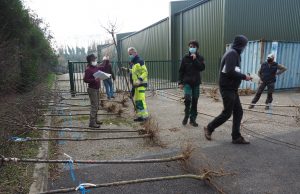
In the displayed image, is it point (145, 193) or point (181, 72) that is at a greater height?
point (181, 72)

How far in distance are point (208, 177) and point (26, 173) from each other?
2.47 m

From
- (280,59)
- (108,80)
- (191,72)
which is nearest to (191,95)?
(191,72)

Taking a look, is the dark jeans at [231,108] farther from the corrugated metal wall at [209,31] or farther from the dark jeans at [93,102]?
the corrugated metal wall at [209,31]

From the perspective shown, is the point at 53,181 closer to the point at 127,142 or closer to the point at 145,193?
the point at 145,193

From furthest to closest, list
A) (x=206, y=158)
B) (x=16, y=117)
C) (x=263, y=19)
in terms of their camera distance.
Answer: (x=263, y=19), (x=16, y=117), (x=206, y=158)

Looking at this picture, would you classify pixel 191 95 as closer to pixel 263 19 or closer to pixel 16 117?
pixel 16 117

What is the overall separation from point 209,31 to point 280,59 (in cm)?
477

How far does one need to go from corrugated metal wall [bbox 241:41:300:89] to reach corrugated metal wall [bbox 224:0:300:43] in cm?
259

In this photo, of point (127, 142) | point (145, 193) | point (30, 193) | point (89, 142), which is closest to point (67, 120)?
point (89, 142)

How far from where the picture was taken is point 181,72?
5.71m

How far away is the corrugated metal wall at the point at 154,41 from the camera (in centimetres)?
1972

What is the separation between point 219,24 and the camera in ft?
46.6

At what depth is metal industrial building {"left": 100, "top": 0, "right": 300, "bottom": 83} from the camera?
14.1m

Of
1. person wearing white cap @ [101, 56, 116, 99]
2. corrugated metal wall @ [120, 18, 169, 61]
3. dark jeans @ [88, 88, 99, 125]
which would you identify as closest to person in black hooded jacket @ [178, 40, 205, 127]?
dark jeans @ [88, 88, 99, 125]
